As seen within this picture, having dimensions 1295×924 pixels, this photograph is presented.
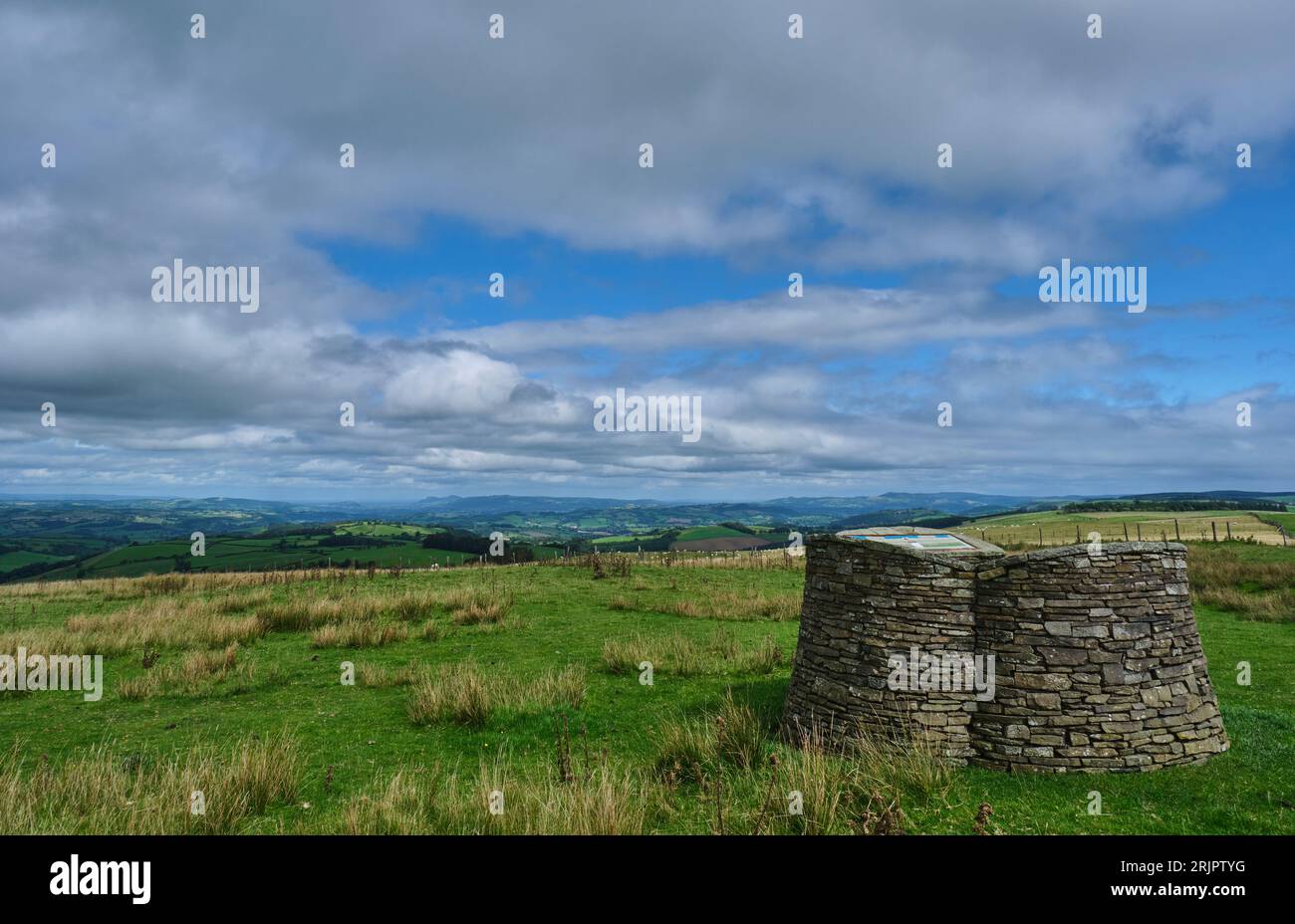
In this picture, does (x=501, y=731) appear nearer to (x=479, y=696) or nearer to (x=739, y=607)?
(x=479, y=696)

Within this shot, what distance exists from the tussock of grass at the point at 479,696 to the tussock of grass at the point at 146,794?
9.52 ft

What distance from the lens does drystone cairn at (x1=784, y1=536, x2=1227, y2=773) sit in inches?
332

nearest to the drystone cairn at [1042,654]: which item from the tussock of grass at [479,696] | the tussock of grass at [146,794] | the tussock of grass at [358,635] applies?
the tussock of grass at [479,696]

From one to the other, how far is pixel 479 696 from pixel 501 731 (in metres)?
0.92

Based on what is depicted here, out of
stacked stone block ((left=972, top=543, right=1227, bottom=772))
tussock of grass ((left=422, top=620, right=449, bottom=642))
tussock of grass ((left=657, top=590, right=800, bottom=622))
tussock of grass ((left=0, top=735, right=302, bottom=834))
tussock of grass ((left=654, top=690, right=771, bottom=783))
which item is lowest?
tussock of grass ((left=657, top=590, right=800, bottom=622))

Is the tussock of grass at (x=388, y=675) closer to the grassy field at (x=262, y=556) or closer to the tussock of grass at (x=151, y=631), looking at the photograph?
the tussock of grass at (x=151, y=631)

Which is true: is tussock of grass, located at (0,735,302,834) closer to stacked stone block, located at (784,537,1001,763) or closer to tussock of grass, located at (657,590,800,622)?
Answer: stacked stone block, located at (784,537,1001,763)

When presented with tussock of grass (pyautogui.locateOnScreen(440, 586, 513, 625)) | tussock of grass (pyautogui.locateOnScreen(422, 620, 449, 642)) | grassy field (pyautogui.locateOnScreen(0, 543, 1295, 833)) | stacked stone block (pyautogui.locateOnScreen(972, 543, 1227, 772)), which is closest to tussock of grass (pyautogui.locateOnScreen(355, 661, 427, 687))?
grassy field (pyautogui.locateOnScreen(0, 543, 1295, 833))

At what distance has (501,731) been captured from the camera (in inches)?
441

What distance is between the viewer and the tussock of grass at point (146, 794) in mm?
6832

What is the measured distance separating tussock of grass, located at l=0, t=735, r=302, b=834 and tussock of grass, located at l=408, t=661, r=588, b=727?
114 inches

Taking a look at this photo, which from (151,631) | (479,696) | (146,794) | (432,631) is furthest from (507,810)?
(151,631)
